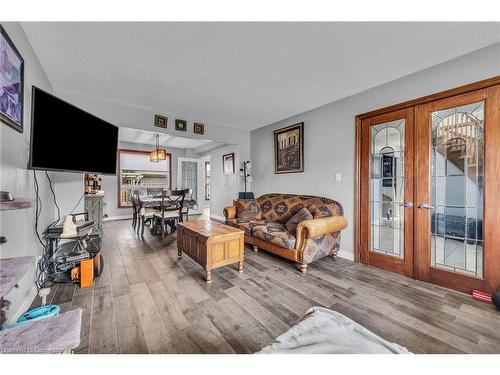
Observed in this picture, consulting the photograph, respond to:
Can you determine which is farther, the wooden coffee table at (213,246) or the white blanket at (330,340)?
the wooden coffee table at (213,246)

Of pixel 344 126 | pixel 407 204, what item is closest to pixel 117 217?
pixel 344 126

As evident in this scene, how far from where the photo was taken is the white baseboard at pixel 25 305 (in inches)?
60.3

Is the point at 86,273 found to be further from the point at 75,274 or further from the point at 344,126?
the point at 344,126

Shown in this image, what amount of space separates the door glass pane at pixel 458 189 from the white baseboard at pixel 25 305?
12.7 ft

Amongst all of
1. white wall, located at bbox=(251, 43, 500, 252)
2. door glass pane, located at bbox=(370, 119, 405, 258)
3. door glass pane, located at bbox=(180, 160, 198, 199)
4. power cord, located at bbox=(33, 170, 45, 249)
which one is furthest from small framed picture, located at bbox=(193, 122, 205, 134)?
door glass pane, located at bbox=(180, 160, 198, 199)

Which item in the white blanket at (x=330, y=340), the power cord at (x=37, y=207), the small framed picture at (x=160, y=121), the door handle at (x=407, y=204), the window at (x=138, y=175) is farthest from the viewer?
the window at (x=138, y=175)

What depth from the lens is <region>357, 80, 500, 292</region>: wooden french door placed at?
6.23 ft

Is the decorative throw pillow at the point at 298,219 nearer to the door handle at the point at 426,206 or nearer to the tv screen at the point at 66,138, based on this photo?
the door handle at the point at 426,206

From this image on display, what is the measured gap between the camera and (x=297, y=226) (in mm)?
2543

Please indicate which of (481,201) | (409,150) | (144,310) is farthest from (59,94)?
(481,201)

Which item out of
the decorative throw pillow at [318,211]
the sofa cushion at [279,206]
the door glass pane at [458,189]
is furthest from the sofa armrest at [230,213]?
the door glass pane at [458,189]

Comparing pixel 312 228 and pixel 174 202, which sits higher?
pixel 174 202

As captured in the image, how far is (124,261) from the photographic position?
2.79 metres

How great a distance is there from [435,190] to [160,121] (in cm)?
399
